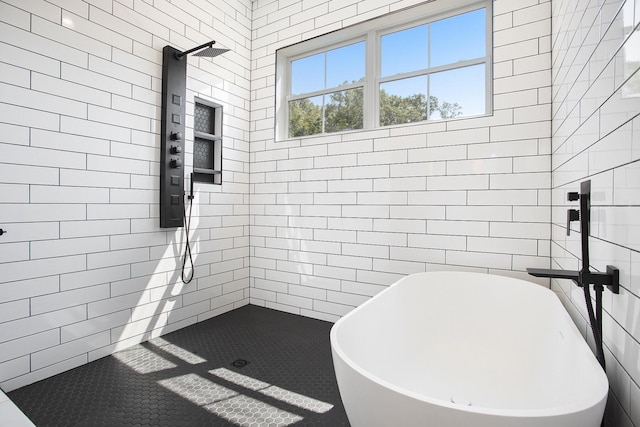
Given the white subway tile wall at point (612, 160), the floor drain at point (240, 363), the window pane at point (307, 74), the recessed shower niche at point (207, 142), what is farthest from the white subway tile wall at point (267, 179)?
the floor drain at point (240, 363)

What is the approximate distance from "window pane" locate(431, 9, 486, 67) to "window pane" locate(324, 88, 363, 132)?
712mm

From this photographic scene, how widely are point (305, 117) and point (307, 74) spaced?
17.6 inches

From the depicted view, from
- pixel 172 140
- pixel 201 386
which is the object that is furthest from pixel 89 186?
pixel 201 386

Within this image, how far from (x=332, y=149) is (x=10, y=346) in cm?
255

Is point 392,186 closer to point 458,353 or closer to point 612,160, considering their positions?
point 458,353

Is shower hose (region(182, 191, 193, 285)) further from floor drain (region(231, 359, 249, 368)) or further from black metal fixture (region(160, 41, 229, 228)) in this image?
floor drain (region(231, 359, 249, 368))

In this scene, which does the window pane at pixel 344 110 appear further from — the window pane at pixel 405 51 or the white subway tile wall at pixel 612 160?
the white subway tile wall at pixel 612 160

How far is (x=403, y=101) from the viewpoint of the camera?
2.73m

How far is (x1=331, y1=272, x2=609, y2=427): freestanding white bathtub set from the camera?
2.85 ft

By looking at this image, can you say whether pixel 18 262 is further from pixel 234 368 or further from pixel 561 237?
pixel 561 237

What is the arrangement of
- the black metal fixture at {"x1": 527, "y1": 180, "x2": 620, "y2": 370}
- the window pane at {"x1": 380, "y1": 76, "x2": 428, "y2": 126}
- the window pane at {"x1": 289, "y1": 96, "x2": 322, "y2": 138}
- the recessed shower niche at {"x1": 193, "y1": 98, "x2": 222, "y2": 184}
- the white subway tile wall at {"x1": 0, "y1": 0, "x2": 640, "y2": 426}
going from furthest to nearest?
the window pane at {"x1": 289, "y1": 96, "x2": 322, "y2": 138} < the recessed shower niche at {"x1": 193, "y1": 98, "x2": 222, "y2": 184} < the window pane at {"x1": 380, "y1": 76, "x2": 428, "y2": 126} < the white subway tile wall at {"x1": 0, "y1": 0, "x2": 640, "y2": 426} < the black metal fixture at {"x1": 527, "y1": 180, "x2": 620, "y2": 370}

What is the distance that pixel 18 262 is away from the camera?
184cm

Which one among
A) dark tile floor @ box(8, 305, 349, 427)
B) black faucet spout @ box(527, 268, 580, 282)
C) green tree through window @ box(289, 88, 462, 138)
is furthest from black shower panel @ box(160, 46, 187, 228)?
black faucet spout @ box(527, 268, 580, 282)

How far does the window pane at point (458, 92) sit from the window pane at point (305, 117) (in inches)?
42.4
